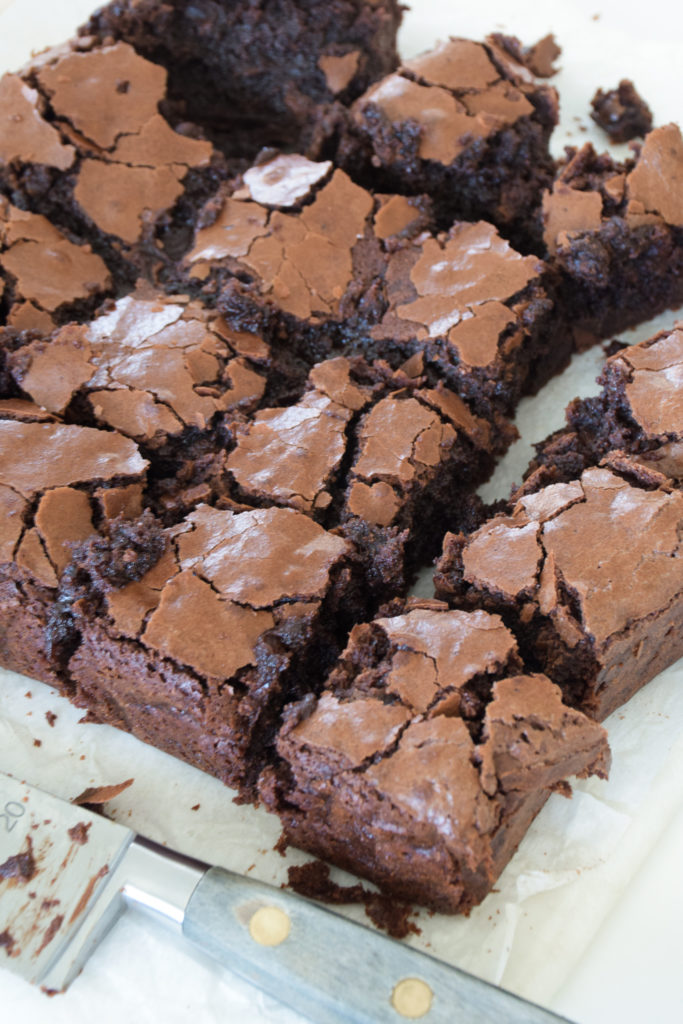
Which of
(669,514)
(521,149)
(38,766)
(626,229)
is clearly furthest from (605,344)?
(38,766)

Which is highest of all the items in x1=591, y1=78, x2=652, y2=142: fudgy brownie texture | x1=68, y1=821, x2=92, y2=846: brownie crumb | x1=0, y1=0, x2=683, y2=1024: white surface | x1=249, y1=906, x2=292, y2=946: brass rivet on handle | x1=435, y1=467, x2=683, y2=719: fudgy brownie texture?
x1=591, y1=78, x2=652, y2=142: fudgy brownie texture

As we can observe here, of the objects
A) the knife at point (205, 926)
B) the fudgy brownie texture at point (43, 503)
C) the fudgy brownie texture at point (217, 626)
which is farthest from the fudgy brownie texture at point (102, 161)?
the knife at point (205, 926)

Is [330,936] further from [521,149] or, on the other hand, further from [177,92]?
[177,92]

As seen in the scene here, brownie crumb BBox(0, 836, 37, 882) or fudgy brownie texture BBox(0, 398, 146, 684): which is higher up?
fudgy brownie texture BBox(0, 398, 146, 684)

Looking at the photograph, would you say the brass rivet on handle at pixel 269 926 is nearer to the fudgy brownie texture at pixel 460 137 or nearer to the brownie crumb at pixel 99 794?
the brownie crumb at pixel 99 794

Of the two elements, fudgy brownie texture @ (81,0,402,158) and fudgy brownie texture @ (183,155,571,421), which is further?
fudgy brownie texture @ (81,0,402,158)

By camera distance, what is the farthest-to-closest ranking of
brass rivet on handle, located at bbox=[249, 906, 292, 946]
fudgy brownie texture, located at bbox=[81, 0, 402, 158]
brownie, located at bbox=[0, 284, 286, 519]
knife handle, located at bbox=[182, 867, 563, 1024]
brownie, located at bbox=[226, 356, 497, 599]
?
fudgy brownie texture, located at bbox=[81, 0, 402, 158] → brownie, located at bbox=[0, 284, 286, 519] → brownie, located at bbox=[226, 356, 497, 599] → brass rivet on handle, located at bbox=[249, 906, 292, 946] → knife handle, located at bbox=[182, 867, 563, 1024]

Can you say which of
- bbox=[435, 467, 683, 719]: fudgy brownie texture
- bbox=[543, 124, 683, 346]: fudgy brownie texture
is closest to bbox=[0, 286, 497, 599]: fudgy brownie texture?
bbox=[435, 467, 683, 719]: fudgy brownie texture

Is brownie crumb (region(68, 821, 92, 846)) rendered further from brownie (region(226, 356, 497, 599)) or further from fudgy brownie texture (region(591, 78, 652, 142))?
fudgy brownie texture (region(591, 78, 652, 142))

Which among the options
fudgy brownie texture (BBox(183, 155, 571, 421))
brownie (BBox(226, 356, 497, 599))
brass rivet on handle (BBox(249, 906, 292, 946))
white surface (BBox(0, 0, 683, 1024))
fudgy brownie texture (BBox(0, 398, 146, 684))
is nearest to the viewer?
brass rivet on handle (BBox(249, 906, 292, 946))
